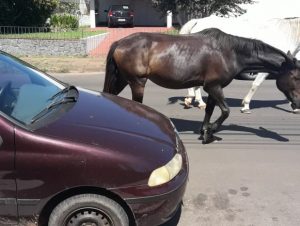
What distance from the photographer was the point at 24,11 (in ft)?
85.5

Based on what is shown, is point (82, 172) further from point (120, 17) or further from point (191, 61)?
point (120, 17)

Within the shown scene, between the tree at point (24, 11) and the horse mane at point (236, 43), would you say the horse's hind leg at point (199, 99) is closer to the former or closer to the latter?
the horse mane at point (236, 43)

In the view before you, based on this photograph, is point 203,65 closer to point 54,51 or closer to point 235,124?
point 235,124

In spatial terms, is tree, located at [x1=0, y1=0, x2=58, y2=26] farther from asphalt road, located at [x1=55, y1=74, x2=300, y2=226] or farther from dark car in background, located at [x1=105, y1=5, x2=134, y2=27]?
asphalt road, located at [x1=55, y1=74, x2=300, y2=226]

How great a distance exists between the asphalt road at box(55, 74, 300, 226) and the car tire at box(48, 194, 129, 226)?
938 mm

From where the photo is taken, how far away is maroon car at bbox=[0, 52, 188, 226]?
3.87 meters

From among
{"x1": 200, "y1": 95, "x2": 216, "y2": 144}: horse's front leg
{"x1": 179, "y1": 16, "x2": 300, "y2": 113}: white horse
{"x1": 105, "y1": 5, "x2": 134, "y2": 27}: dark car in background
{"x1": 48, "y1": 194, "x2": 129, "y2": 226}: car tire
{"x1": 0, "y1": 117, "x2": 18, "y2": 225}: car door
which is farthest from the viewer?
{"x1": 105, "y1": 5, "x2": 134, "y2": 27}: dark car in background

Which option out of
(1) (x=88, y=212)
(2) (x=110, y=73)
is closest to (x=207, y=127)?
(2) (x=110, y=73)

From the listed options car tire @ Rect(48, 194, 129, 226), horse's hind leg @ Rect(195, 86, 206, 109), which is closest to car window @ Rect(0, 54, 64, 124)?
car tire @ Rect(48, 194, 129, 226)

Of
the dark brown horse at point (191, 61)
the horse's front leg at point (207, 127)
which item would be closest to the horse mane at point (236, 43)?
the dark brown horse at point (191, 61)

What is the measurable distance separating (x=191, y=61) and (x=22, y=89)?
313 cm

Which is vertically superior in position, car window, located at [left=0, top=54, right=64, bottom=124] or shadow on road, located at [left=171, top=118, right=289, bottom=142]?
car window, located at [left=0, top=54, right=64, bottom=124]

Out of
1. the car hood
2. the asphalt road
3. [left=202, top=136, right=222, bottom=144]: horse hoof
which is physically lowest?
the asphalt road

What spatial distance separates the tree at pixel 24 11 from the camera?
25.3 meters
